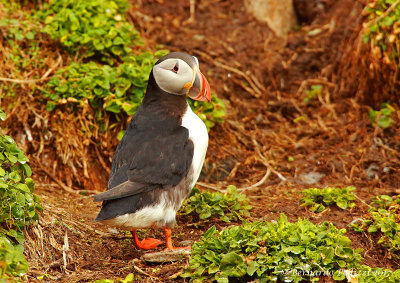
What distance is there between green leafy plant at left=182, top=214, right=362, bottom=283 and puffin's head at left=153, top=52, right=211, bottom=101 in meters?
1.41

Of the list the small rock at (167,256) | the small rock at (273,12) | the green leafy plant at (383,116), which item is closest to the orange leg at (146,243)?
the small rock at (167,256)

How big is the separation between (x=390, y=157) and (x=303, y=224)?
2876 mm

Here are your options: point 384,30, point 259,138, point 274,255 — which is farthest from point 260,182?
point 274,255

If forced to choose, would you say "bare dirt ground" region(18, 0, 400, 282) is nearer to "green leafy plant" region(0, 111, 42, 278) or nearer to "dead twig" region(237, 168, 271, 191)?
"dead twig" region(237, 168, 271, 191)

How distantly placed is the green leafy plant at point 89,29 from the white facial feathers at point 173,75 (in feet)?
6.42

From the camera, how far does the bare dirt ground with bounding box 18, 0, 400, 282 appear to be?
4.34 metres

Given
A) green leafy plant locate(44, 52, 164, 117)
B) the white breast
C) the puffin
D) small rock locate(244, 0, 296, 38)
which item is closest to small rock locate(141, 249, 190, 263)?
the puffin

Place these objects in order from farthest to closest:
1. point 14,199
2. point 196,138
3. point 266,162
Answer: point 266,162 → point 196,138 → point 14,199

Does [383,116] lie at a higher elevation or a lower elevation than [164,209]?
higher

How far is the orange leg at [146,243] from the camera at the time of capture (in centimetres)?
454

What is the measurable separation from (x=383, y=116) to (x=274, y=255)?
3.67m

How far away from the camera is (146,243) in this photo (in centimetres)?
461

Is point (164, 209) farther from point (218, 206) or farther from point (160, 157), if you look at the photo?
point (218, 206)

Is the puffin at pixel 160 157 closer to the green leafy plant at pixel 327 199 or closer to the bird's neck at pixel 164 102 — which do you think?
the bird's neck at pixel 164 102
